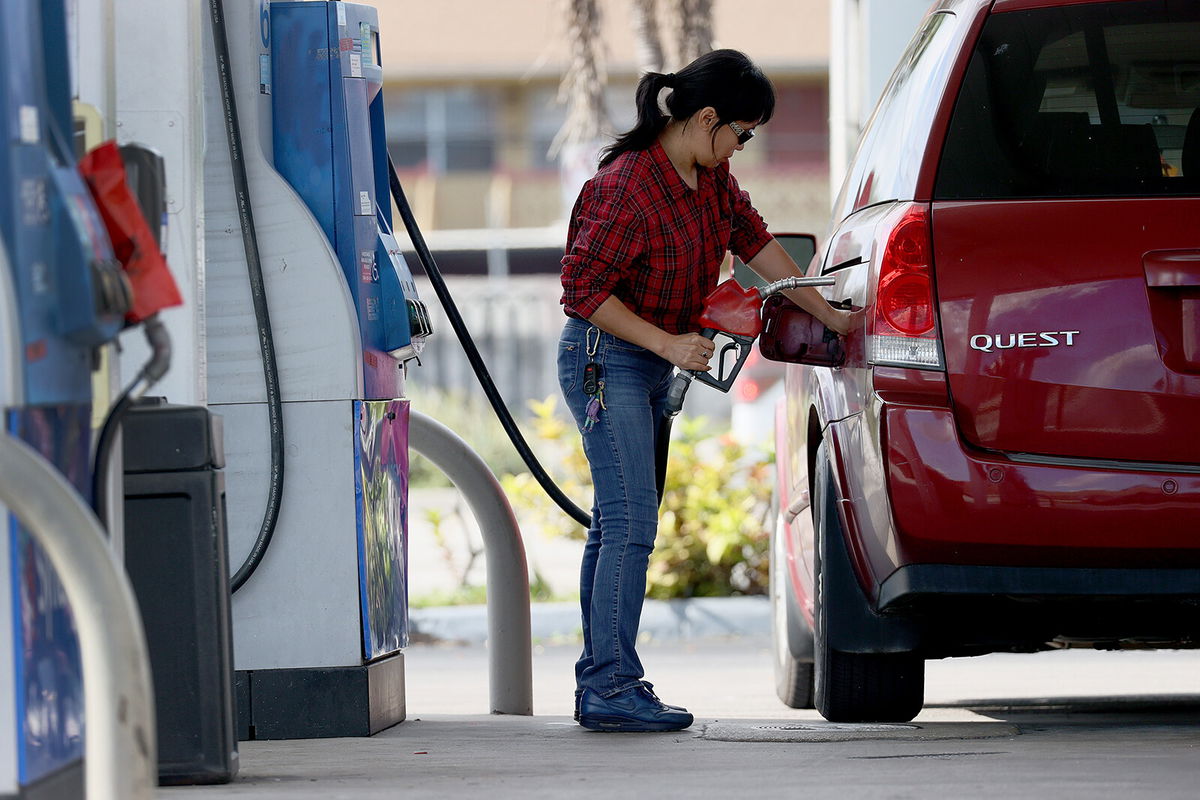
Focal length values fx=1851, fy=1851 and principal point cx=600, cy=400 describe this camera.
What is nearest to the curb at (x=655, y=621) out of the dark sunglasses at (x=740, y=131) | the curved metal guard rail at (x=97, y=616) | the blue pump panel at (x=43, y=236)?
the dark sunglasses at (x=740, y=131)

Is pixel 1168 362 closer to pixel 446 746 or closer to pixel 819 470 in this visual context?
pixel 819 470

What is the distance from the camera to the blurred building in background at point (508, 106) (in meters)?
30.9

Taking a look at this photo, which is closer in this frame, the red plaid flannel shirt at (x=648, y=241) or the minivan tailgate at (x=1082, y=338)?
the minivan tailgate at (x=1082, y=338)

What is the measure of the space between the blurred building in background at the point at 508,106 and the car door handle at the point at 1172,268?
26.8 meters

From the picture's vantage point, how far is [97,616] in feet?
7.98

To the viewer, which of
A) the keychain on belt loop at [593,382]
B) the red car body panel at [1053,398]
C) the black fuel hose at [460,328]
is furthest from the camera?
the black fuel hose at [460,328]

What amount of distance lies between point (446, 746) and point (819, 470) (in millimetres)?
1129

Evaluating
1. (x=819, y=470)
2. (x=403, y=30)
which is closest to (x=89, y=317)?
(x=819, y=470)

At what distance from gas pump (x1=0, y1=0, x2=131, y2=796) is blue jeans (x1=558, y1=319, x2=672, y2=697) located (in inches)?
76.8

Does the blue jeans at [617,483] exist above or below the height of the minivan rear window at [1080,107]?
below

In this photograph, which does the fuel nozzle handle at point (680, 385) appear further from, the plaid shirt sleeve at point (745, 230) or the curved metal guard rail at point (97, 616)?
the curved metal guard rail at point (97, 616)

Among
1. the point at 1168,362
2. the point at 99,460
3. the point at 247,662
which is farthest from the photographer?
the point at 247,662

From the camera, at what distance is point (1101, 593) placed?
3891mm

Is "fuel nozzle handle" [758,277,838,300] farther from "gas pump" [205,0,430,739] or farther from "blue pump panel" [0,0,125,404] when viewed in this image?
"blue pump panel" [0,0,125,404]
